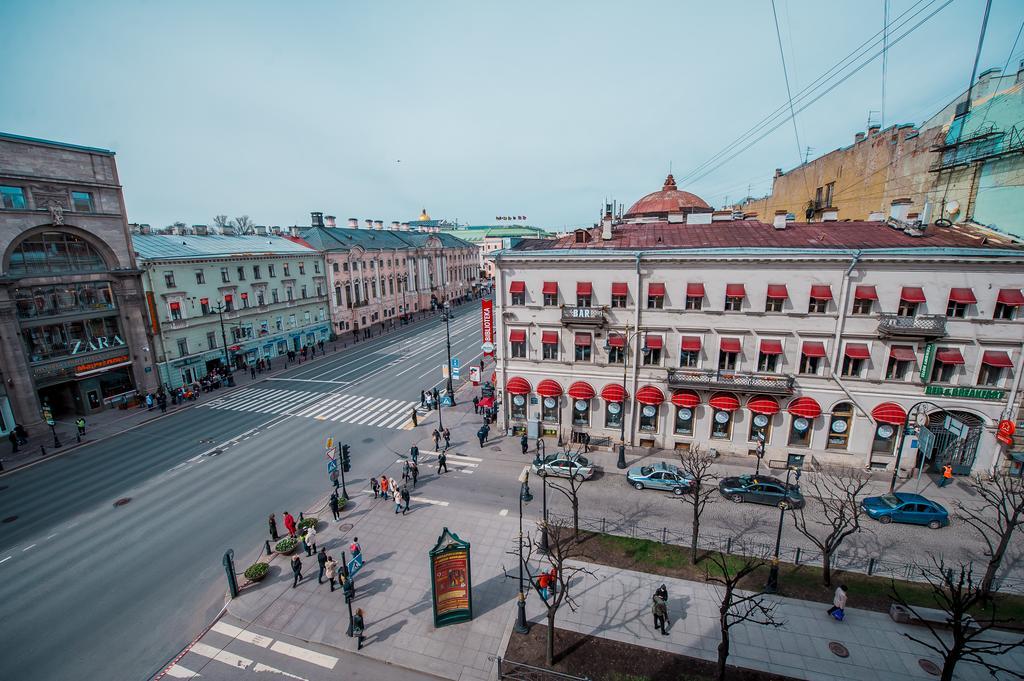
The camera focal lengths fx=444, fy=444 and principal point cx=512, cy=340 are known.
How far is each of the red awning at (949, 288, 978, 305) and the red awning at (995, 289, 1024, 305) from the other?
3.34ft

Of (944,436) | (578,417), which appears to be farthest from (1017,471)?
(578,417)

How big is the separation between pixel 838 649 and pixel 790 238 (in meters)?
22.0

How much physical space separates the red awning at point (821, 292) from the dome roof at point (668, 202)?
25659mm

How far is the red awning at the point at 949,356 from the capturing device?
79.0 ft

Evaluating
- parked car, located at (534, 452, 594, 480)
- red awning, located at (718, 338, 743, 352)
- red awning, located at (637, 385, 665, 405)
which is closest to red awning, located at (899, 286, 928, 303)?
red awning, located at (718, 338, 743, 352)

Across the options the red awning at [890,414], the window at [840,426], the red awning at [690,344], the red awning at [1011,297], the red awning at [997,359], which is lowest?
the window at [840,426]

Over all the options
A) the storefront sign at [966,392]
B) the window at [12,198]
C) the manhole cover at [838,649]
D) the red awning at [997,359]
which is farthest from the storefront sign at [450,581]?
the window at [12,198]

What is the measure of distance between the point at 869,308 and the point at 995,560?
521 inches

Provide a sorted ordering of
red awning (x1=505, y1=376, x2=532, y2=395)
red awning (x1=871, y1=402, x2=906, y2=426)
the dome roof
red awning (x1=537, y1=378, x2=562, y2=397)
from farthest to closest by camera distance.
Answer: the dome roof, red awning (x1=505, y1=376, x2=532, y2=395), red awning (x1=537, y1=378, x2=562, y2=397), red awning (x1=871, y1=402, x2=906, y2=426)

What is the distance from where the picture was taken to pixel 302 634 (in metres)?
16.6

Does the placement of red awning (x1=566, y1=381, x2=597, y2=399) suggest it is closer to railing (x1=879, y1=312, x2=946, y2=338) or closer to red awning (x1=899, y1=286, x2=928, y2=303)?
railing (x1=879, y1=312, x2=946, y2=338)

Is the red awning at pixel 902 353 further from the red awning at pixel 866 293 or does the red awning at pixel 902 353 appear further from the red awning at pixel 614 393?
the red awning at pixel 614 393

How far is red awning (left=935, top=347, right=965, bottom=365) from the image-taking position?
79.0 ft

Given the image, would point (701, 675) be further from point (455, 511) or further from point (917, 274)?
point (917, 274)
